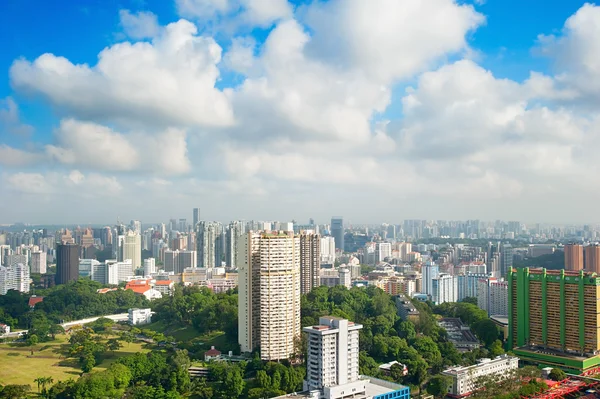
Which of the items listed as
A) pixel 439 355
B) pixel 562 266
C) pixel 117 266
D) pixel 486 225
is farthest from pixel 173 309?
pixel 486 225

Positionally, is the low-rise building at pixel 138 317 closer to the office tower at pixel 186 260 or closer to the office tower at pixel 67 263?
the office tower at pixel 67 263

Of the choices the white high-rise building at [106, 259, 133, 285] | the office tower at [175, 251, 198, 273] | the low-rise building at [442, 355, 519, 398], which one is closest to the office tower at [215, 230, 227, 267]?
the office tower at [175, 251, 198, 273]

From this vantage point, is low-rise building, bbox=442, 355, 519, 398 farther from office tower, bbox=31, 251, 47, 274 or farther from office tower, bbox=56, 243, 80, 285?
office tower, bbox=31, 251, 47, 274

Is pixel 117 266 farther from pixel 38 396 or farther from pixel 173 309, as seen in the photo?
pixel 38 396

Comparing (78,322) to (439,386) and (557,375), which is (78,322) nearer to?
(439,386)

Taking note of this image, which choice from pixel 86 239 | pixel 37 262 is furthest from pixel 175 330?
pixel 86 239

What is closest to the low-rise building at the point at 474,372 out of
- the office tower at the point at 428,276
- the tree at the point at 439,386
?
the tree at the point at 439,386

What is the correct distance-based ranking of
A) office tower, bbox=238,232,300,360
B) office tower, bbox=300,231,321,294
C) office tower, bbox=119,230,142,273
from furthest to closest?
office tower, bbox=119,230,142,273 → office tower, bbox=300,231,321,294 → office tower, bbox=238,232,300,360
